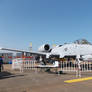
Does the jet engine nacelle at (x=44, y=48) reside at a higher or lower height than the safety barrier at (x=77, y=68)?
higher

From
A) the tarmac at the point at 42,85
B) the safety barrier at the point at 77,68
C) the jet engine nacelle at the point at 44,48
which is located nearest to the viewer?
the tarmac at the point at 42,85

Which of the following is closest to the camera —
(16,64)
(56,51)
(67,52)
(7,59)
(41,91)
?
(41,91)

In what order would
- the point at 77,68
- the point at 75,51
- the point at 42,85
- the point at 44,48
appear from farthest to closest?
the point at 44,48 → the point at 75,51 → the point at 77,68 → the point at 42,85

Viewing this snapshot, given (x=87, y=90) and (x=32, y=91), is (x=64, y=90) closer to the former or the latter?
(x=87, y=90)

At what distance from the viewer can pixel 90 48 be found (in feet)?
54.4

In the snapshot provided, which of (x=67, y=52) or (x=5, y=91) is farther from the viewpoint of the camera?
(x=67, y=52)

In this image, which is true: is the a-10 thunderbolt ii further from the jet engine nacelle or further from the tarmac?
the tarmac

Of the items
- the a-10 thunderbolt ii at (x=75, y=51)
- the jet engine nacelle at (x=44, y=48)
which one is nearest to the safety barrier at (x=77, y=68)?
the a-10 thunderbolt ii at (x=75, y=51)

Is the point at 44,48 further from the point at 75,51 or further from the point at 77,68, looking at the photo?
the point at 77,68

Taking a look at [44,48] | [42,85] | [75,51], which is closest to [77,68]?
[75,51]

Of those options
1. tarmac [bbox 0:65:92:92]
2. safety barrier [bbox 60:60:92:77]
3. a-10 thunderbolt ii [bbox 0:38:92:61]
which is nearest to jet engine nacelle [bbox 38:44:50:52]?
a-10 thunderbolt ii [bbox 0:38:92:61]

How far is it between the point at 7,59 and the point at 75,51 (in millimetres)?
16722

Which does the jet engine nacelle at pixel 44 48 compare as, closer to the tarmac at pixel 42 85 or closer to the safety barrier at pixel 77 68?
the safety barrier at pixel 77 68

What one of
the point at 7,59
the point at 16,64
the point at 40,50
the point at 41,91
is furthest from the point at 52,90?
the point at 7,59
